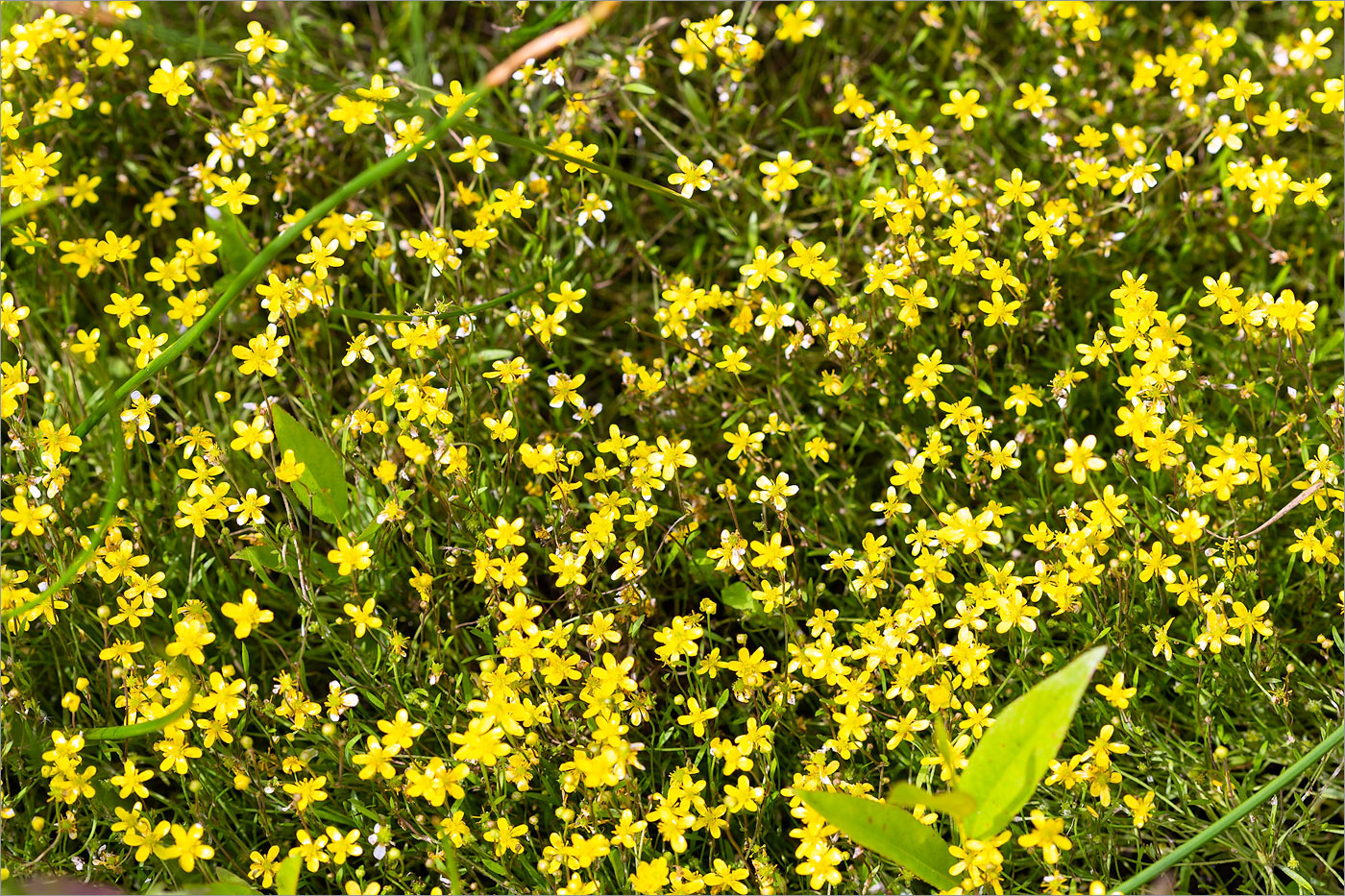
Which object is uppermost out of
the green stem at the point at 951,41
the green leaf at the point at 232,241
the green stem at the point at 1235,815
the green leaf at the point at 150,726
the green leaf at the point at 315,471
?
the green leaf at the point at 232,241

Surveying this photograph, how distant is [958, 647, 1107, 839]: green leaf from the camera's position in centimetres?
165

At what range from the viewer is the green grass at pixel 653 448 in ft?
6.31

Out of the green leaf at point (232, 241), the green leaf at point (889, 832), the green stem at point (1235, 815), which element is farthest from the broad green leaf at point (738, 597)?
the green leaf at point (232, 241)

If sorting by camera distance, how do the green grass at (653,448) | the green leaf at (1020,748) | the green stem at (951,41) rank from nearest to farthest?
1. the green leaf at (1020,748)
2. the green grass at (653,448)
3. the green stem at (951,41)

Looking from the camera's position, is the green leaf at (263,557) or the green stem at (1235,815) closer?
the green stem at (1235,815)

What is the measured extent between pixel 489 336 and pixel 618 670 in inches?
34.3

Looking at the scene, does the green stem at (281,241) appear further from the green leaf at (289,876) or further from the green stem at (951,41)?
the green stem at (951,41)

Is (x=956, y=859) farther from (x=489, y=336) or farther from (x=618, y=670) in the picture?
(x=489, y=336)

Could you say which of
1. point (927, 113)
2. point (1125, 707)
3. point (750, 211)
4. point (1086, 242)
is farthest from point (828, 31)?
point (1125, 707)

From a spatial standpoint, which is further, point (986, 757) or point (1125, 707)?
point (1125, 707)

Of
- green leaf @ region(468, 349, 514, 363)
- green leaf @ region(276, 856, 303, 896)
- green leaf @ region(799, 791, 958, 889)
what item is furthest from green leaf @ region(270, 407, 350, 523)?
green leaf @ region(799, 791, 958, 889)

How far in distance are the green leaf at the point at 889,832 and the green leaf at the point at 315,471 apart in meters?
0.97

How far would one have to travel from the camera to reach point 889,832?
1712mm

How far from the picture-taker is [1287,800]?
6.70 feet
